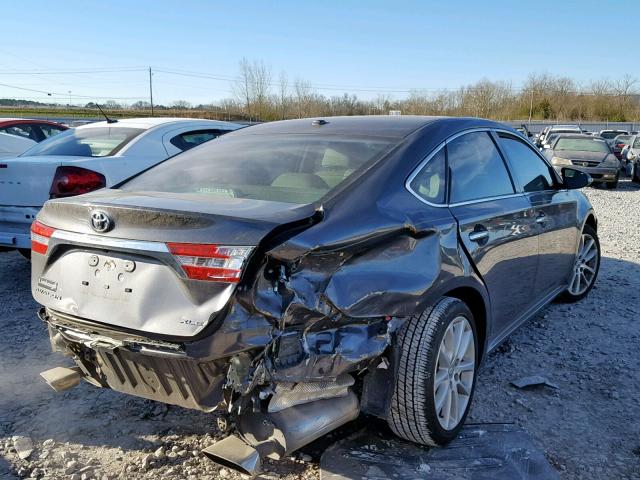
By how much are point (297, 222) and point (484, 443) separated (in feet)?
5.13

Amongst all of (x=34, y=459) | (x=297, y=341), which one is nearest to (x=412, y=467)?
(x=297, y=341)

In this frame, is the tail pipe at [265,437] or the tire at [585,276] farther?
the tire at [585,276]

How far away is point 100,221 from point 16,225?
11.2ft

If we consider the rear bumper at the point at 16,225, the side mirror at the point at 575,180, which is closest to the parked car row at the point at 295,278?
the side mirror at the point at 575,180

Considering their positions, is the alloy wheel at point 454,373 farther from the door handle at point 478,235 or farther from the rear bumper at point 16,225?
the rear bumper at point 16,225

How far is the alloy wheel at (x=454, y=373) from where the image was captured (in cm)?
272

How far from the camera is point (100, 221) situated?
7.61ft

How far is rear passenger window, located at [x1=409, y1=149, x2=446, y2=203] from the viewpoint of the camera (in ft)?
9.12

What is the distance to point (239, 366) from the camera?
6.95ft

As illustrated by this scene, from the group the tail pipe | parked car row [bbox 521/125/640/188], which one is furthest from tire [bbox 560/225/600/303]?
parked car row [bbox 521/125/640/188]

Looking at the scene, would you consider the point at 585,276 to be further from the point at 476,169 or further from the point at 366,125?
the point at 366,125

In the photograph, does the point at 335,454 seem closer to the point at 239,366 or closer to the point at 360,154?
the point at 239,366

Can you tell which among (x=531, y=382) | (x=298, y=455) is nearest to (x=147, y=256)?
(x=298, y=455)

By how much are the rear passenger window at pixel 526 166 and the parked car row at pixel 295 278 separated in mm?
404
